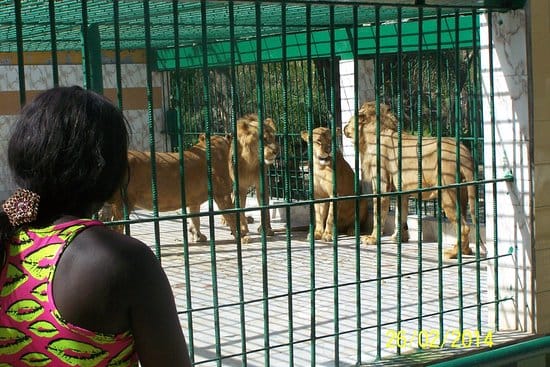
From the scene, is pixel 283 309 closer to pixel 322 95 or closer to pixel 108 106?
pixel 108 106

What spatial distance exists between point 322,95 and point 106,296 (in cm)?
1065

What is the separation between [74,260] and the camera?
5.94 feet

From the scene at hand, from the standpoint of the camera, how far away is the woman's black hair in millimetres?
1871

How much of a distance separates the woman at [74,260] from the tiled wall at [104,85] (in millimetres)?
12497

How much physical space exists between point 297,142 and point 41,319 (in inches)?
404

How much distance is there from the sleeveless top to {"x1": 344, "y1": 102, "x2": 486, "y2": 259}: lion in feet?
19.5

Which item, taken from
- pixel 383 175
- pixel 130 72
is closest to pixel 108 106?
pixel 383 175

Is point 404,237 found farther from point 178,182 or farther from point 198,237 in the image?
point 178,182

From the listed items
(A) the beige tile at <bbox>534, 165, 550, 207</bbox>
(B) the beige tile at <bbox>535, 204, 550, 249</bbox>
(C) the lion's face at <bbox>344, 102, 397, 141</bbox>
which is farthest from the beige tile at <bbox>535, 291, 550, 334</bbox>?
(C) the lion's face at <bbox>344, 102, 397, 141</bbox>

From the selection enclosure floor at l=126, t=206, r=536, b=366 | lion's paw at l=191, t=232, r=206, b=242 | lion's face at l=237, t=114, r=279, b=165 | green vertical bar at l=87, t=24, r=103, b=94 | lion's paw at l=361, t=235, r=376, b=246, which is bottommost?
enclosure floor at l=126, t=206, r=536, b=366

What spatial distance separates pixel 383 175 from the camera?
952 centimetres

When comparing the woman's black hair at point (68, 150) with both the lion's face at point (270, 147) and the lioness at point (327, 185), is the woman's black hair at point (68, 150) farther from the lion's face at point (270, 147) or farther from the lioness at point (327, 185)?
the lion's face at point (270, 147)

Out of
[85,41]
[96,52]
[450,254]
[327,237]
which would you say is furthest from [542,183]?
[327,237]

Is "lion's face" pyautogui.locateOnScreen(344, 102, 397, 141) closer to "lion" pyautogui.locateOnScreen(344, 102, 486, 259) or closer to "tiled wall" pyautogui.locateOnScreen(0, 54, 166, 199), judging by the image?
"lion" pyautogui.locateOnScreen(344, 102, 486, 259)
